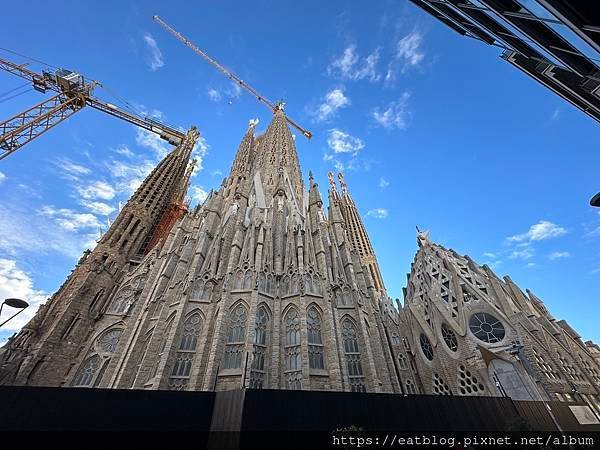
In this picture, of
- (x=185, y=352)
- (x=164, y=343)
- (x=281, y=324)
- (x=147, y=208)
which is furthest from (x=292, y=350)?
(x=147, y=208)

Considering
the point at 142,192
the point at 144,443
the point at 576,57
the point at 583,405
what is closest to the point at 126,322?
the point at 144,443

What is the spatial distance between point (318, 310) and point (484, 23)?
60.7 ft

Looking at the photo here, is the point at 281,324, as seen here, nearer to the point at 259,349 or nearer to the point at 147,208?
the point at 259,349

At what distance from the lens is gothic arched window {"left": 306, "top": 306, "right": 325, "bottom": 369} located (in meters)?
17.5

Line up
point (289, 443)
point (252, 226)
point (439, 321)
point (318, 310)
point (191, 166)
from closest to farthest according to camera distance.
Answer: point (289, 443) → point (318, 310) → point (439, 321) → point (252, 226) → point (191, 166)

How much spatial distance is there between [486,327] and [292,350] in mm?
15899

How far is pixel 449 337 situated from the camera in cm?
2211

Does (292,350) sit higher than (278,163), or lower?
lower

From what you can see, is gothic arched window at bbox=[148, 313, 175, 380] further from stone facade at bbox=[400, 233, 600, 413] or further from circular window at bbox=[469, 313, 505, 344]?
circular window at bbox=[469, 313, 505, 344]

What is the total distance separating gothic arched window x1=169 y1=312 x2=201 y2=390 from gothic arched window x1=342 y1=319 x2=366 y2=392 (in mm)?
10925

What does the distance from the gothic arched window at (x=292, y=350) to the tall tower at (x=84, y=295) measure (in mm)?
19394

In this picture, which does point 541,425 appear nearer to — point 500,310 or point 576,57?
point 500,310

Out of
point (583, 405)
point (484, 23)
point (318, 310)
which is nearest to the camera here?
point (484, 23)

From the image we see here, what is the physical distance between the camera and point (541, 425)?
13.6 meters
